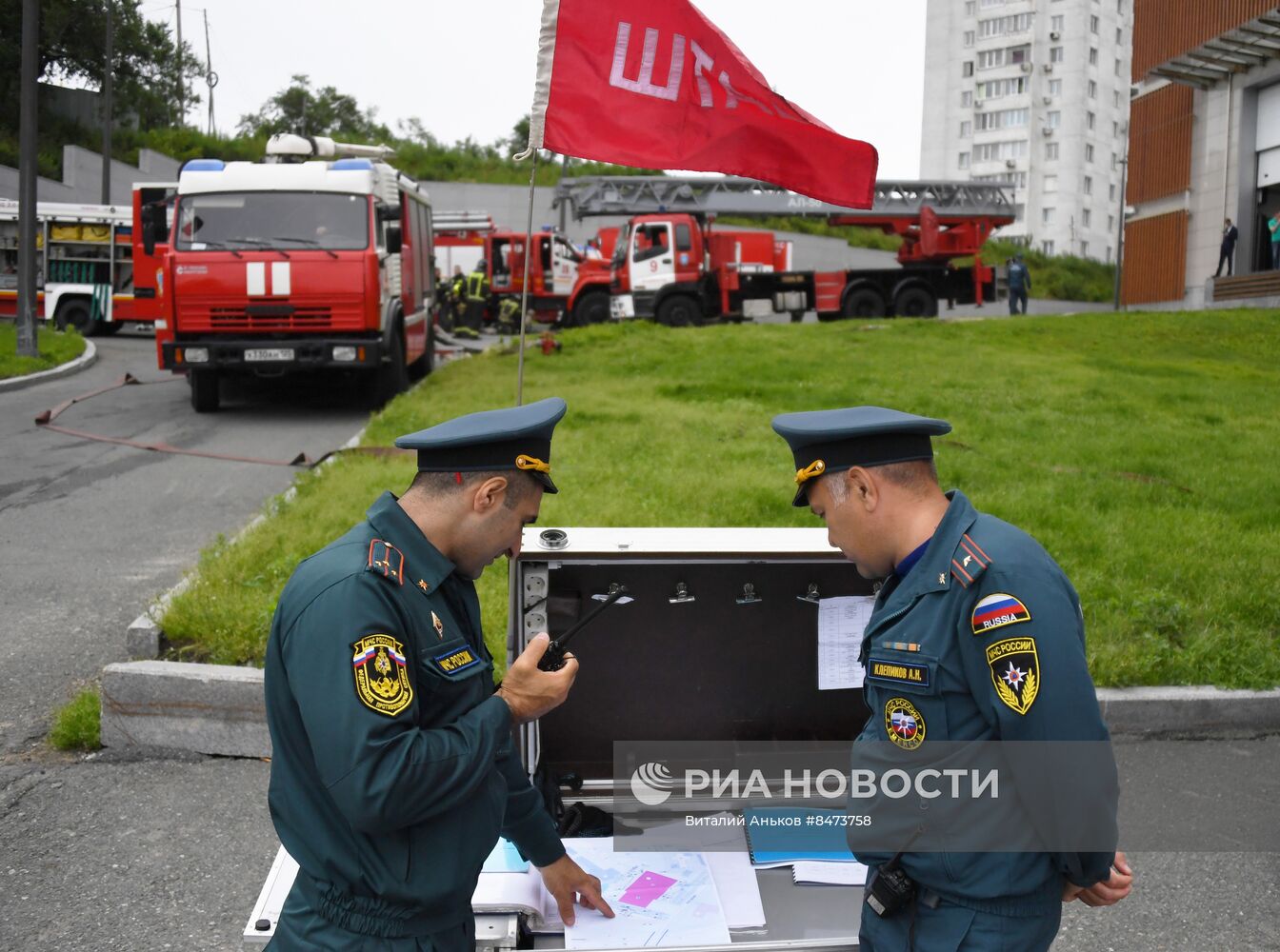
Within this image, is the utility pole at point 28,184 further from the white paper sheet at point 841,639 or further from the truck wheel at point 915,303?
the white paper sheet at point 841,639

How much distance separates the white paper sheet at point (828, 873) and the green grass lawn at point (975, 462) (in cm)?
273

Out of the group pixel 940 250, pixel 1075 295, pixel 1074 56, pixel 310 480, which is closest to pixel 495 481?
pixel 310 480

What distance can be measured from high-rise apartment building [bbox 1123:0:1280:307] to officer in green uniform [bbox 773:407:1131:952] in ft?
102

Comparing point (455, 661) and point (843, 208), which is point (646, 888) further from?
point (843, 208)

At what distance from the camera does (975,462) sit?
9227 millimetres

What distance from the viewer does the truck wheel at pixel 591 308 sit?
2567cm

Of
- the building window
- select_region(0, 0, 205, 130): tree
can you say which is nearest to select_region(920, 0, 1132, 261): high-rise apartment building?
the building window

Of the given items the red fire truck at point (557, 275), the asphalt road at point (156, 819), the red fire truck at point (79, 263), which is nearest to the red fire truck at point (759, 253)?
the red fire truck at point (557, 275)

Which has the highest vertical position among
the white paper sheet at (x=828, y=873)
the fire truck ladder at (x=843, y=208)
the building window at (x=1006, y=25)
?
the building window at (x=1006, y=25)

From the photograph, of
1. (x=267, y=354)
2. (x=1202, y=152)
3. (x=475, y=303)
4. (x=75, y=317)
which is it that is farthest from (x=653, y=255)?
(x=1202, y=152)

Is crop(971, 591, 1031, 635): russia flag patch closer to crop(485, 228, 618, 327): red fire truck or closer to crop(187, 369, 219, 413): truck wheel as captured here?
crop(187, 369, 219, 413): truck wheel

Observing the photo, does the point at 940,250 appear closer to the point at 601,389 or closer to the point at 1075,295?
the point at 601,389

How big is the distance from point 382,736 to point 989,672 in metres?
1.02

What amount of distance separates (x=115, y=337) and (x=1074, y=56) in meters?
64.9
